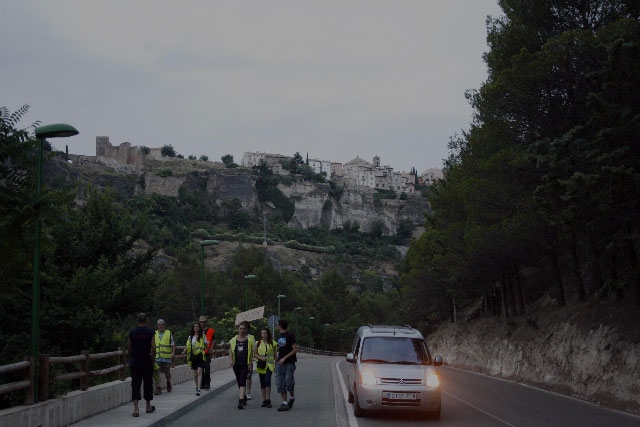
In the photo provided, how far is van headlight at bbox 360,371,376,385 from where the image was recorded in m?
11.8

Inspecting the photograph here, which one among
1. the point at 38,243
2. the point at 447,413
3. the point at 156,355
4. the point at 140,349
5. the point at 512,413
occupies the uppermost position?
the point at 38,243

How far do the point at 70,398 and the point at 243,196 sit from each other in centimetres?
17727

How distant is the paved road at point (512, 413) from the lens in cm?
1166

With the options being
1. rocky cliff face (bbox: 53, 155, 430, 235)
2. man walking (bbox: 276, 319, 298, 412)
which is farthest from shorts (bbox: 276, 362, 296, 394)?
rocky cliff face (bbox: 53, 155, 430, 235)

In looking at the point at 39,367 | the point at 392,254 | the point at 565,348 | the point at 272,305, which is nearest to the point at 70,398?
the point at 39,367

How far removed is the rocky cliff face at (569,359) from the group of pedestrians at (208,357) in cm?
847

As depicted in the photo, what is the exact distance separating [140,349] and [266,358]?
3.17m

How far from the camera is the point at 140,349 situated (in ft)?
38.1

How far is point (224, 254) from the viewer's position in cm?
13938

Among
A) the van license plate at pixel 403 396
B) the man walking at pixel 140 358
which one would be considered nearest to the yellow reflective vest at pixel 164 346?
the man walking at pixel 140 358

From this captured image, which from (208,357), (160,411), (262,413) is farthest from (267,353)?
(208,357)

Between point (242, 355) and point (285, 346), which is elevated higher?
point (285, 346)

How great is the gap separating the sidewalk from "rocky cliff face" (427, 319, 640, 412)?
34.3ft

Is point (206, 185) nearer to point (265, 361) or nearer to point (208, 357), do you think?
point (208, 357)
